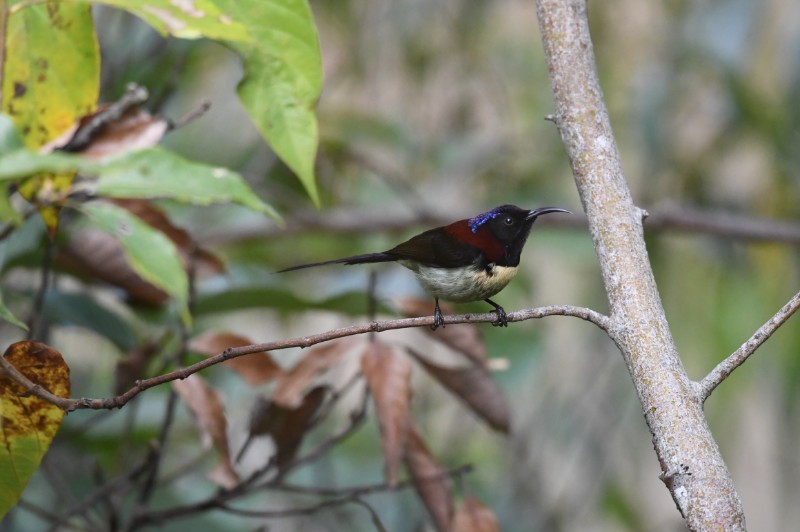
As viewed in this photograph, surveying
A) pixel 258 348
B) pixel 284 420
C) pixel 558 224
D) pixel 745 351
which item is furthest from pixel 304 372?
pixel 558 224

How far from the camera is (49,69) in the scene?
1.62m

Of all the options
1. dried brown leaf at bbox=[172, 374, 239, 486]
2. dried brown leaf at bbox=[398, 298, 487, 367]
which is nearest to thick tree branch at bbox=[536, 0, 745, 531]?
dried brown leaf at bbox=[398, 298, 487, 367]

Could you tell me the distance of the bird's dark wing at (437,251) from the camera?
226 cm

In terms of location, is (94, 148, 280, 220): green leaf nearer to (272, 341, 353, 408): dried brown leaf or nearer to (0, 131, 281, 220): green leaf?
(0, 131, 281, 220): green leaf

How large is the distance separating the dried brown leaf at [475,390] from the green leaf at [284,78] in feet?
2.07

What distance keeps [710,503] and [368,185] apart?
11.6ft

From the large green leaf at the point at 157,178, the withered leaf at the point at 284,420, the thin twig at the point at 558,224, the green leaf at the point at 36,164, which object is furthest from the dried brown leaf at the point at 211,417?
the thin twig at the point at 558,224

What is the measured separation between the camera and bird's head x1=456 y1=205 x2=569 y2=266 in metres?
Result: 2.29

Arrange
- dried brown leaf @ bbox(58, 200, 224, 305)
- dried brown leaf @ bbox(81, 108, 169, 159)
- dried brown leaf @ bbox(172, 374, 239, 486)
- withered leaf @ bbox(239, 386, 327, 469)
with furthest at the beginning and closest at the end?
dried brown leaf @ bbox(58, 200, 224, 305), withered leaf @ bbox(239, 386, 327, 469), dried brown leaf @ bbox(172, 374, 239, 486), dried brown leaf @ bbox(81, 108, 169, 159)

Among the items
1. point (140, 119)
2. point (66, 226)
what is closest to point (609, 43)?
point (66, 226)

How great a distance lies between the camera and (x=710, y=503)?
1.18 meters

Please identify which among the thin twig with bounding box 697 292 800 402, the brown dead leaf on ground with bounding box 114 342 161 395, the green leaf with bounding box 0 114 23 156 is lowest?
the brown dead leaf on ground with bounding box 114 342 161 395

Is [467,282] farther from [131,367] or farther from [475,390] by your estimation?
[131,367]

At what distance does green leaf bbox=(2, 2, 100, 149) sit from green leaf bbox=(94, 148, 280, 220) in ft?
1.43
